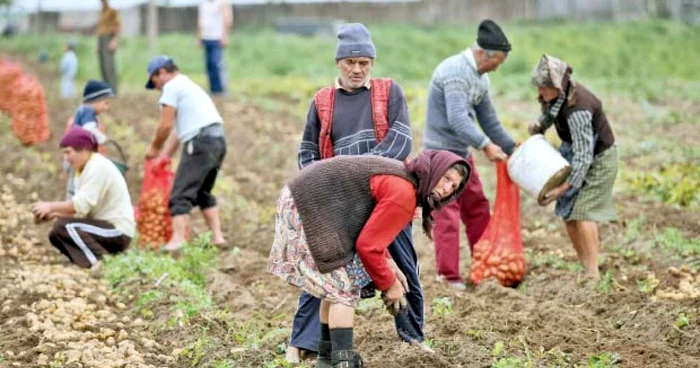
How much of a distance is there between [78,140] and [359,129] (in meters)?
3.21

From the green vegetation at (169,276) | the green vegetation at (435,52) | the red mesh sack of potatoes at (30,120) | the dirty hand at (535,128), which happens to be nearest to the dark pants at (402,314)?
the green vegetation at (169,276)

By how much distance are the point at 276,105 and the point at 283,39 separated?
11.9 metres

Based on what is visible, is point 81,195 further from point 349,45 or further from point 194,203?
point 349,45

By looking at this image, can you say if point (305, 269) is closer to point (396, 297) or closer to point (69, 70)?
point (396, 297)

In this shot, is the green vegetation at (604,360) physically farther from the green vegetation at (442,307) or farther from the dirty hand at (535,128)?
the dirty hand at (535,128)

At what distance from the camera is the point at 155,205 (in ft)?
31.0

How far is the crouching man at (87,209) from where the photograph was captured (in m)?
8.46

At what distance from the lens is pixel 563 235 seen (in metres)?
9.72

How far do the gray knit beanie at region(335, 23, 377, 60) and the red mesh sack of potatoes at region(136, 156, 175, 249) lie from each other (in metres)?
3.88

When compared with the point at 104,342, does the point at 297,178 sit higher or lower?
higher

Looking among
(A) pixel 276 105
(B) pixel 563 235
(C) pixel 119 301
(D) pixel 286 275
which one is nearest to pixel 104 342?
(C) pixel 119 301

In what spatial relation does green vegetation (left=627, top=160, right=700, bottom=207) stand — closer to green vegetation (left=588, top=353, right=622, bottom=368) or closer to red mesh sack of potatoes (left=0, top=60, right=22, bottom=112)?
green vegetation (left=588, top=353, right=622, bottom=368)

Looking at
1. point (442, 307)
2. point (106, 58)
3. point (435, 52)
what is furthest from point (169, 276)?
point (435, 52)

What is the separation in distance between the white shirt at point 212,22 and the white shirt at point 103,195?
8419 mm
